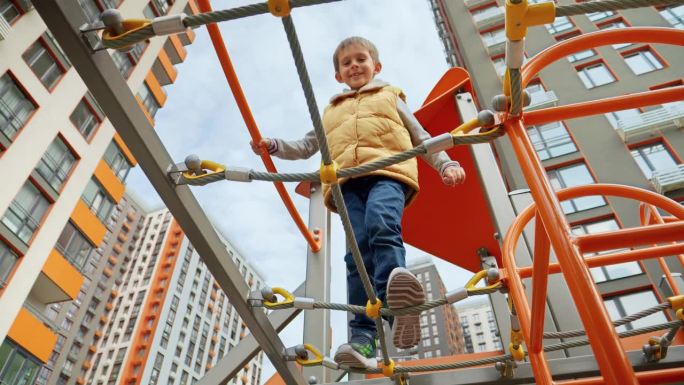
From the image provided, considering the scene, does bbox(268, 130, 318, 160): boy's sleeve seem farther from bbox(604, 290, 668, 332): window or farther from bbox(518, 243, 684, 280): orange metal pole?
bbox(604, 290, 668, 332): window

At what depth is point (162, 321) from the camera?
31.2m

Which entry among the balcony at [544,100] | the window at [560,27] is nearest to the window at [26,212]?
the balcony at [544,100]

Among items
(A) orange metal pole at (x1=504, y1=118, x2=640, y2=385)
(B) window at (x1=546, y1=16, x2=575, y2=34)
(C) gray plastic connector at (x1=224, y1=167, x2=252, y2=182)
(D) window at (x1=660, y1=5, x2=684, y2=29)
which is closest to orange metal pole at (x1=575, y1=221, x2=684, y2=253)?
(A) orange metal pole at (x1=504, y1=118, x2=640, y2=385)

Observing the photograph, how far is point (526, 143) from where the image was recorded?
73 centimetres

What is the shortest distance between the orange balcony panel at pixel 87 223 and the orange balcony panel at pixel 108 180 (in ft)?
2.45

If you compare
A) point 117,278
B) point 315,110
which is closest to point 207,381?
point 315,110

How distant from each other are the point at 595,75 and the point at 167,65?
11.6 meters

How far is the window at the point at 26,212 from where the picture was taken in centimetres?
813

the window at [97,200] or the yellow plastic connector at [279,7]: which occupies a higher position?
the window at [97,200]

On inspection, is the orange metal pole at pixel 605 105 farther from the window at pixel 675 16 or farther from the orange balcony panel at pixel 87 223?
the window at pixel 675 16

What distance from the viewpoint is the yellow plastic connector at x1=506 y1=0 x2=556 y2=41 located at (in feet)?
2.23

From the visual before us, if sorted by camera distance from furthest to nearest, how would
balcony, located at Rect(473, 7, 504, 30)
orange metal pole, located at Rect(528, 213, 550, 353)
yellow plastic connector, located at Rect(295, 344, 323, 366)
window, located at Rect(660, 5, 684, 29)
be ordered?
1. balcony, located at Rect(473, 7, 504, 30)
2. window, located at Rect(660, 5, 684, 29)
3. yellow plastic connector, located at Rect(295, 344, 323, 366)
4. orange metal pole, located at Rect(528, 213, 550, 353)

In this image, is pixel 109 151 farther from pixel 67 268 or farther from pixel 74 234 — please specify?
pixel 67 268

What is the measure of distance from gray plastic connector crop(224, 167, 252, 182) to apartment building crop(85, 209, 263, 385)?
3004cm
